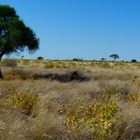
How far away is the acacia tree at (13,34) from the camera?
39688mm

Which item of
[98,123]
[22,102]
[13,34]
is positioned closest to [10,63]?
[13,34]

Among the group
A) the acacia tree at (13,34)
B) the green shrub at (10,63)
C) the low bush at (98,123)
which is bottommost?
the low bush at (98,123)

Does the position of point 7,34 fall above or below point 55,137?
above

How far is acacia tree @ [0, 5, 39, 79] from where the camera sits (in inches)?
1563

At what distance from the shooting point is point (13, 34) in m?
39.1

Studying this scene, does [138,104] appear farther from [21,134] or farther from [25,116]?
[21,134]

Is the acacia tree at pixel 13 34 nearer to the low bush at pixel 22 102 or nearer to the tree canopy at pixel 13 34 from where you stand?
the tree canopy at pixel 13 34

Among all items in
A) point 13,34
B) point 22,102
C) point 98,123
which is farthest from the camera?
point 13,34

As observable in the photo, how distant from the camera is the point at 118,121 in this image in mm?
10031

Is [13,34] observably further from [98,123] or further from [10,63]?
[98,123]

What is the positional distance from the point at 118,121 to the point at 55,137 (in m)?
1.64

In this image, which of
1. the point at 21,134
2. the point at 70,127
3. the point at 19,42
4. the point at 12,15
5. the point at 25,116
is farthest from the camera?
the point at 12,15

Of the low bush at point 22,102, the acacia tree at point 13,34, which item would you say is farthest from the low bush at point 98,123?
the acacia tree at point 13,34

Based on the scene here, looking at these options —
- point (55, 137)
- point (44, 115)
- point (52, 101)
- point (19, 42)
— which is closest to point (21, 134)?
point (55, 137)
